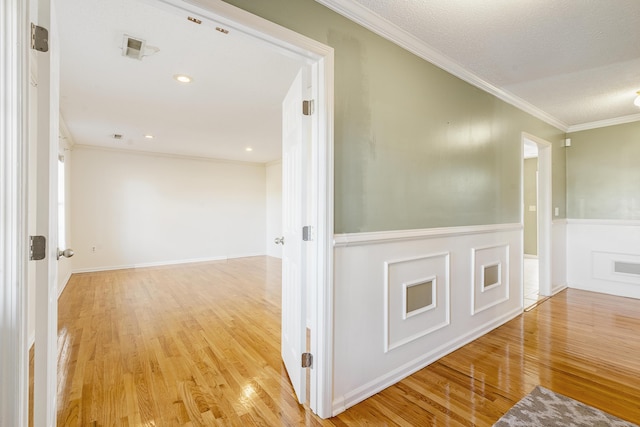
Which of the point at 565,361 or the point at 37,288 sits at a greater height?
the point at 37,288

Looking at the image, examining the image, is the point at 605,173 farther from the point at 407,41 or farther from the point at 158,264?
the point at 158,264

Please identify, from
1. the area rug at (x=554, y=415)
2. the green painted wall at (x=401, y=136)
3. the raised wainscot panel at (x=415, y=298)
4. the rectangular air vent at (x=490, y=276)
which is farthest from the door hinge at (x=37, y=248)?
the rectangular air vent at (x=490, y=276)

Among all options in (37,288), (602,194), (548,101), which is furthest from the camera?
(602,194)

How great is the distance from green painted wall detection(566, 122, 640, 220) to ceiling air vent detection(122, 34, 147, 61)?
5.69 metres

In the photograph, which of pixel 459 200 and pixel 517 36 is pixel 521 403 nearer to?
pixel 459 200

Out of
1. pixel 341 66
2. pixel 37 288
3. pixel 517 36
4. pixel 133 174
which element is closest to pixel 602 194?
pixel 517 36

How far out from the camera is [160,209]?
643 cm

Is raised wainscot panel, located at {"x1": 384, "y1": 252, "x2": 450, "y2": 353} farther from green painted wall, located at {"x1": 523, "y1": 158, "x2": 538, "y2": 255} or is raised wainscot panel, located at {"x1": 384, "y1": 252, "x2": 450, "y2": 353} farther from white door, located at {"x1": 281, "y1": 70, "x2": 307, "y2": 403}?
green painted wall, located at {"x1": 523, "y1": 158, "x2": 538, "y2": 255}

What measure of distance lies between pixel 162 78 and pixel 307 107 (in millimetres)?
1847

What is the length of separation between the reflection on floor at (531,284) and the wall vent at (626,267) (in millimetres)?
993

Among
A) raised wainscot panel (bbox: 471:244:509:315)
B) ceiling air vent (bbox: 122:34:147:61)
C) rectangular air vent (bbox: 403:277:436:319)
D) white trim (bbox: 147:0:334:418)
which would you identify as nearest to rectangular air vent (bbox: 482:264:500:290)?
raised wainscot panel (bbox: 471:244:509:315)

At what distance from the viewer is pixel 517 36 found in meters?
2.09

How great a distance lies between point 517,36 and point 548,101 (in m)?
1.81

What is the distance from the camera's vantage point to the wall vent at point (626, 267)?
3900 mm
